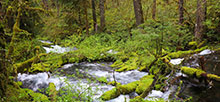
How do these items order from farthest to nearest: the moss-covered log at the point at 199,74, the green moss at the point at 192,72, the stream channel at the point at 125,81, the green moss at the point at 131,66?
the green moss at the point at 131,66
the green moss at the point at 192,72
the moss-covered log at the point at 199,74
the stream channel at the point at 125,81

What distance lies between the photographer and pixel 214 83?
490 centimetres

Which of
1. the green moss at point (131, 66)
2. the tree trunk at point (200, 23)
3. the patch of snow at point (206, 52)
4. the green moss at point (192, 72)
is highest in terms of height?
the tree trunk at point (200, 23)

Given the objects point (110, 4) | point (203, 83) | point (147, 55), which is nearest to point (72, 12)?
point (110, 4)

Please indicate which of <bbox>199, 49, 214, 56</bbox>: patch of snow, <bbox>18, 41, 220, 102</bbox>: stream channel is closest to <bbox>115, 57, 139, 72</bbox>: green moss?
<bbox>18, 41, 220, 102</bbox>: stream channel

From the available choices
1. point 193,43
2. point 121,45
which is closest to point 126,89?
point 121,45

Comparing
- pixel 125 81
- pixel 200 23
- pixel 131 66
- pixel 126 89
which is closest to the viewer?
pixel 126 89

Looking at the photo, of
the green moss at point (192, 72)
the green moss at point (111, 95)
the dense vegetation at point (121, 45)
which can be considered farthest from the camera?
the green moss at point (111, 95)

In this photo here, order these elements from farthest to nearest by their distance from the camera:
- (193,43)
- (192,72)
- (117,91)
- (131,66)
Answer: (193,43) → (131,66) → (117,91) → (192,72)

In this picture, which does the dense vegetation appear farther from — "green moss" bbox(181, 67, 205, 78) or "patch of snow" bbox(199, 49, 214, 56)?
"patch of snow" bbox(199, 49, 214, 56)

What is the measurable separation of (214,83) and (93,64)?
21.5 feet

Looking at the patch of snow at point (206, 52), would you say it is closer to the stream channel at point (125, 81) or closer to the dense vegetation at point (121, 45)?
the stream channel at point (125, 81)

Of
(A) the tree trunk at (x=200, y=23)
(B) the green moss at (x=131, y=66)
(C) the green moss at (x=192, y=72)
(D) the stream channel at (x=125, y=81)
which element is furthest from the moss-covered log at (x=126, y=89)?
(A) the tree trunk at (x=200, y=23)

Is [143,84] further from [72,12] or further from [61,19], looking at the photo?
[61,19]

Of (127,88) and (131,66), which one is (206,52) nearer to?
(131,66)
